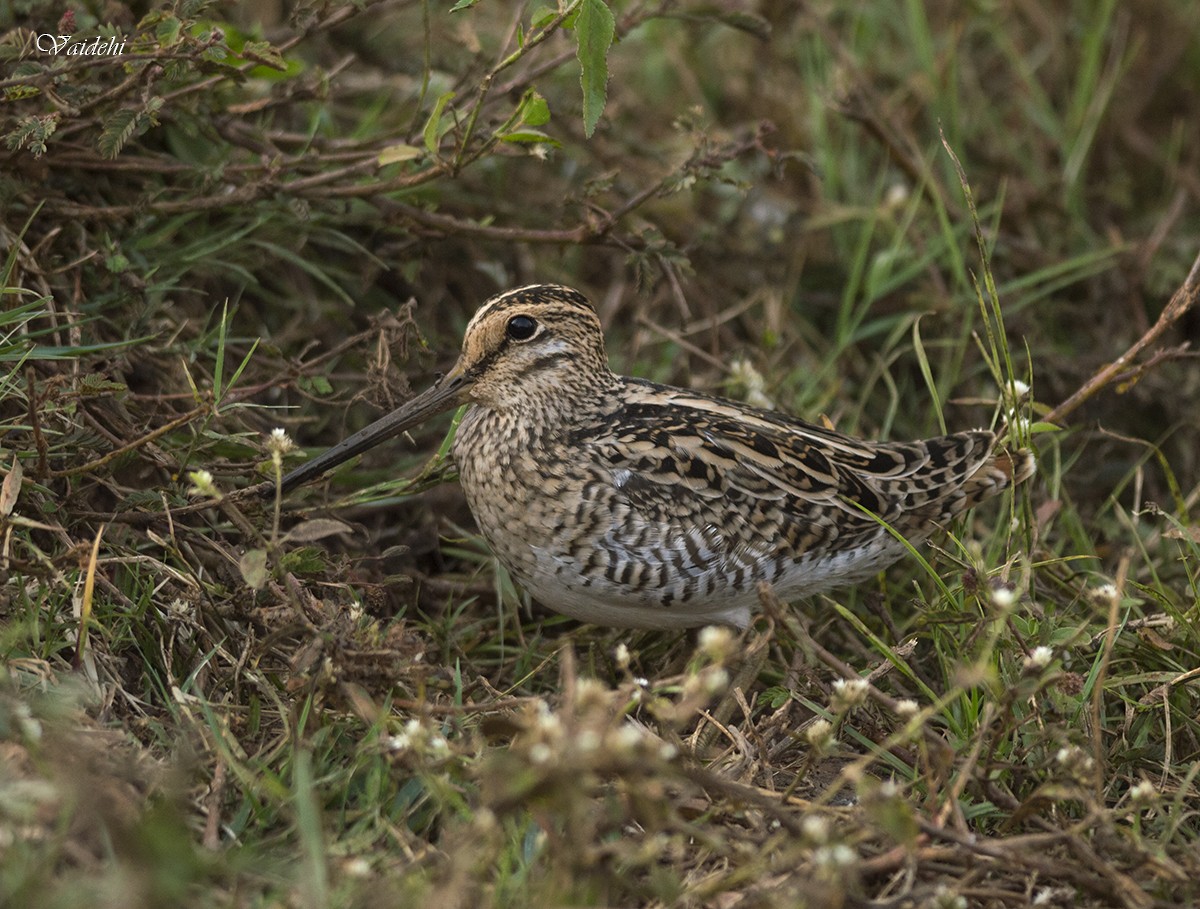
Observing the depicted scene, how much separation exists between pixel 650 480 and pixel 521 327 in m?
0.57

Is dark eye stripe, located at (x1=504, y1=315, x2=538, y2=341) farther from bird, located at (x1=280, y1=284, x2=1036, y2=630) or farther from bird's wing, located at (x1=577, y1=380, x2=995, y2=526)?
bird's wing, located at (x1=577, y1=380, x2=995, y2=526)

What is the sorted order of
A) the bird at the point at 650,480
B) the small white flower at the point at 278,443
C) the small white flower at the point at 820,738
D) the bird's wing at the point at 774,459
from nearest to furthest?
the small white flower at the point at 820,738
the small white flower at the point at 278,443
the bird at the point at 650,480
the bird's wing at the point at 774,459

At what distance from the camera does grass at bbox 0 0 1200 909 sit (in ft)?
9.19

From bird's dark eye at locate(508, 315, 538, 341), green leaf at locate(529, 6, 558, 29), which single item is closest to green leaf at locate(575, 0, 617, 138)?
green leaf at locate(529, 6, 558, 29)

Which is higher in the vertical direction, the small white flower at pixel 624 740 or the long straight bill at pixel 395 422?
the small white flower at pixel 624 740

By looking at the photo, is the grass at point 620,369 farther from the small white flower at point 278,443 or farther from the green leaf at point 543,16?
the green leaf at point 543,16

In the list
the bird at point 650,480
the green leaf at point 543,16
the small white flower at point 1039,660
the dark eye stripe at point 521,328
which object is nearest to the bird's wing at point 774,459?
the bird at point 650,480

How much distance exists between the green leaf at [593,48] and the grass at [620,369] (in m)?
0.23

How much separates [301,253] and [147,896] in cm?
271

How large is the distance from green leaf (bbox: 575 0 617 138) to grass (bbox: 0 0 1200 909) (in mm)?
226

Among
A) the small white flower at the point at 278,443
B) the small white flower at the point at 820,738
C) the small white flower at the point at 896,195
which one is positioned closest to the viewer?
the small white flower at the point at 820,738

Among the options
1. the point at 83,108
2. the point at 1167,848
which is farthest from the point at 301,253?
the point at 1167,848

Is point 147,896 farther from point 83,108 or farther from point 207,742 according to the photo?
point 83,108

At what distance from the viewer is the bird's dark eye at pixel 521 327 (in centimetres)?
391
